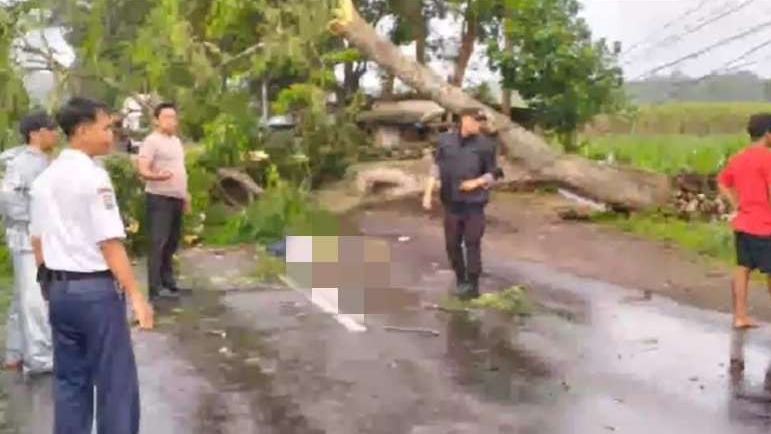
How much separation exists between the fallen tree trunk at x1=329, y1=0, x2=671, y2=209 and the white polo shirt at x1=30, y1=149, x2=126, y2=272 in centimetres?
1171

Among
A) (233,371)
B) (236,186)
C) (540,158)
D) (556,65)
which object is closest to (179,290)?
(233,371)

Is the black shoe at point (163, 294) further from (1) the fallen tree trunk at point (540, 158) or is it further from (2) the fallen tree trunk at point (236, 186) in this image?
(1) the fallen tree trunk at point (540, 158)

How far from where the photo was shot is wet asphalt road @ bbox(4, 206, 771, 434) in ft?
22.7

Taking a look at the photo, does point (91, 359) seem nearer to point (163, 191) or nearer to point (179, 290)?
point (163, 191)

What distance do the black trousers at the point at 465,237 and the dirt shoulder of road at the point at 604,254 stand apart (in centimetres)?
196

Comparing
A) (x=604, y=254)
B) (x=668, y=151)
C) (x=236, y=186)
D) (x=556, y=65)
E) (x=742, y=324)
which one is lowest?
(x=604, y=254)

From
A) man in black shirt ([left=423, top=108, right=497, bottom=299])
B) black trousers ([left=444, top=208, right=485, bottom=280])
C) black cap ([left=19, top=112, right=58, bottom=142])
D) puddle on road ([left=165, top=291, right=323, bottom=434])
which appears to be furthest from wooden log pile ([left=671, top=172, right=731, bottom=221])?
black cap ([left=19, top=112, right=58, bottom=142])

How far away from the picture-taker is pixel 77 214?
17.7 feet

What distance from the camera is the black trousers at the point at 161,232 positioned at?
11.2 meters

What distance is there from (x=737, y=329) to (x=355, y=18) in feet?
29.8

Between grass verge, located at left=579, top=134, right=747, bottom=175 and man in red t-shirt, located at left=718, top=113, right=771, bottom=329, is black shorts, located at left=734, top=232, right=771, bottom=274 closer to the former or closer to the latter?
man in red t-shirt, located at left=718, top=113, right=771, bottom=329

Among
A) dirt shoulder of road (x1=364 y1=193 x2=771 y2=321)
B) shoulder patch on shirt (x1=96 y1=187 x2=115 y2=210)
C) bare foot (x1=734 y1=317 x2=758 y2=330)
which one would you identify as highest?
shoulder patch on shirt (x1=96 y1=187 x2=115 y2=210)

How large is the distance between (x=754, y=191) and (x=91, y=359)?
5.36 m

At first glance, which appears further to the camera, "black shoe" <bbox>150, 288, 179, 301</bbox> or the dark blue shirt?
"black shoe" <bbox>150, 288, 179, 301</bbox>
